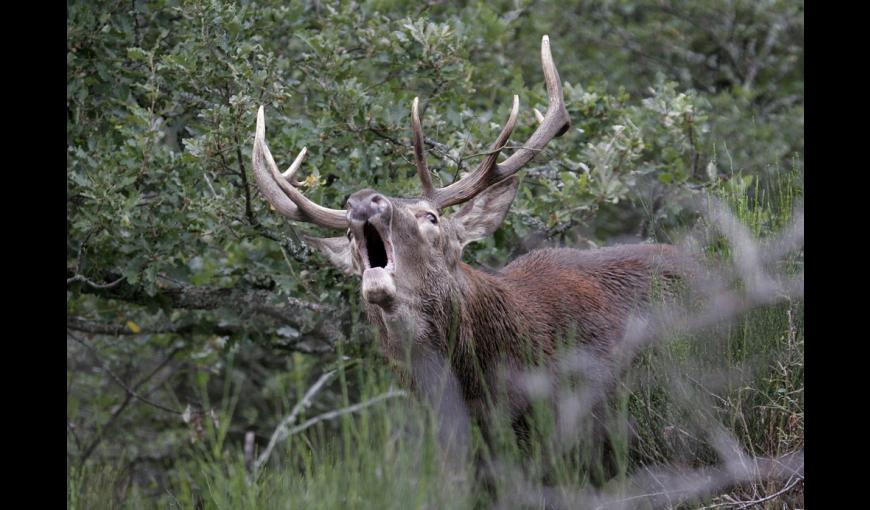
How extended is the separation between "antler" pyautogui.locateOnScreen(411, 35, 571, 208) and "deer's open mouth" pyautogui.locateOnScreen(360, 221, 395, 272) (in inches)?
19.7

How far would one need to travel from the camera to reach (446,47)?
20.3 feet

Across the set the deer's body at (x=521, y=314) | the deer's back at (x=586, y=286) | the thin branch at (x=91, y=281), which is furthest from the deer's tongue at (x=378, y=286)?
the thin branch at (x=91, y=281)

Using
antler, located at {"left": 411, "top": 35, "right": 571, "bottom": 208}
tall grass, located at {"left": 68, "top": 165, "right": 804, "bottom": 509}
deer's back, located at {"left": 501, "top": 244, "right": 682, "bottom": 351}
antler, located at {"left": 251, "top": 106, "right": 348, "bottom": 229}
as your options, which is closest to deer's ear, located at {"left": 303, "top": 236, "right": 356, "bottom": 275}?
antler, located at {"left": 251, "top": 106, "right": 348, "bottom": 229}

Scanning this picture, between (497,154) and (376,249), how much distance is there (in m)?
0.84

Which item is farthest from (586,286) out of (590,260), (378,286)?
(378,286)

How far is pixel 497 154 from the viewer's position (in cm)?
529

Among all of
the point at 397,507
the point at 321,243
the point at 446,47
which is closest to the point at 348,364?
the point at 321,243

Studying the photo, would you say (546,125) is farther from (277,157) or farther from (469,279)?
(277,157)

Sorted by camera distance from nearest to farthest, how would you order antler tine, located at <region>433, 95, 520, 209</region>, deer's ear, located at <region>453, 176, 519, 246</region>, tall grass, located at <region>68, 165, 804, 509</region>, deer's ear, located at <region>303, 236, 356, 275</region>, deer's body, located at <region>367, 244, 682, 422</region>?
tall grass, located at <region>68, 165, 804, 509</region> < deer's body, located at <region>367, 244, 682, 422</region> < antler tine, located at <region>433, 95, 520, 209</region> < deer's ear, located at <region>303, 236, 356, 275</region> < deer's ear, located at <region>453, 176, 519, 246</region>

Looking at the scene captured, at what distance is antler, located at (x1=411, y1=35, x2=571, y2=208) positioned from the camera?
17.0 ft

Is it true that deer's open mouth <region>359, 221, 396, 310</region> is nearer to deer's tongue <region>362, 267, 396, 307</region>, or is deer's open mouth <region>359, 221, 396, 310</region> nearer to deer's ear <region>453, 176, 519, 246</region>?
deer's tongue <region>362, 267, 396, 307</region>

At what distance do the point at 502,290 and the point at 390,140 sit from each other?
127 centimetres
